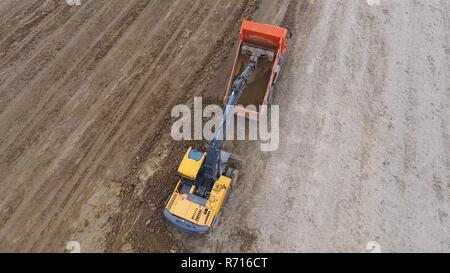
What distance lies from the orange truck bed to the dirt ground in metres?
0.77

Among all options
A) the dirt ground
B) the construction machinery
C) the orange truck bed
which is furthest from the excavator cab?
the orange truck bed

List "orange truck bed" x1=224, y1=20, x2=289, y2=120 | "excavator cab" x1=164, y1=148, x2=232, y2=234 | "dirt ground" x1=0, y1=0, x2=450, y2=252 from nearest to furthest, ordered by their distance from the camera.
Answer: "excavator cab" x1=164, y1=148, x2=232, y2=234 < "dirt ground" x1=0, y1=0, x2=450, y2=252 < "orange truck bed" x1=224, y1=20, x2=289, y2=120

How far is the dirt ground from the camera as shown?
9.88m

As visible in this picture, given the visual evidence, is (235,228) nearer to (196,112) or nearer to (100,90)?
(196,112)

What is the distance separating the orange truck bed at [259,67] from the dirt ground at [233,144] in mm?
773

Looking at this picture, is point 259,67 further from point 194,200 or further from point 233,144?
point 194,200

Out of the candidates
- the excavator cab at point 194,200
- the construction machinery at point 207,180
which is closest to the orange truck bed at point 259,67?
the construction machinery at point 207,180

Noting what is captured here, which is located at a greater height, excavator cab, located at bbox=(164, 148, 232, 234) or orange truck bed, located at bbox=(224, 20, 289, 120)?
orange truck bed, located at bbox=(224, 20, 289, 120)

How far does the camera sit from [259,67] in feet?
39.7

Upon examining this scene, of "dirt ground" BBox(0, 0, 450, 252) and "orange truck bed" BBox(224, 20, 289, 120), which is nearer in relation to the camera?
"dirt ground" BBox(0, 0, 450, 252)

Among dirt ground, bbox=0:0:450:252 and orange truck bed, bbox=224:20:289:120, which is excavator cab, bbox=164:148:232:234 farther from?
orange truck bed, bbox=224:20:289:120

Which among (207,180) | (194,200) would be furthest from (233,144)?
(194,200)
